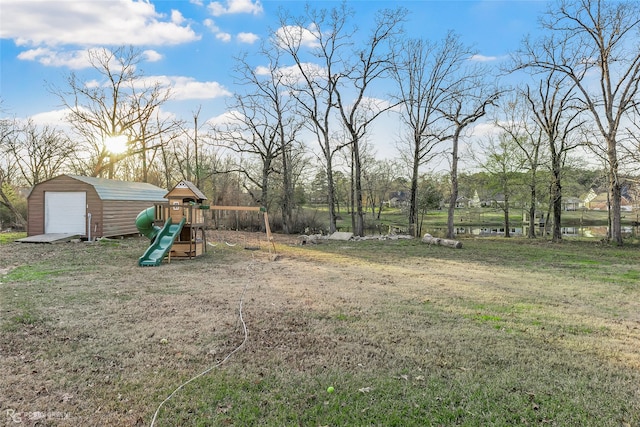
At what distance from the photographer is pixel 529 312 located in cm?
504

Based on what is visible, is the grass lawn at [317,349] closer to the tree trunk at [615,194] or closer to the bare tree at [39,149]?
the tree trunk at [615,194]

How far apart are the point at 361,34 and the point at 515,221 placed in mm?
30399

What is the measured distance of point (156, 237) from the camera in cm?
990

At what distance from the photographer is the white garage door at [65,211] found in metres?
14.1

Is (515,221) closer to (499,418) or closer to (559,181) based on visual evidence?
(559,181)

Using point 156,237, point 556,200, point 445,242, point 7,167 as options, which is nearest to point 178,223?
point 156,237

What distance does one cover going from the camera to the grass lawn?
2619 mm

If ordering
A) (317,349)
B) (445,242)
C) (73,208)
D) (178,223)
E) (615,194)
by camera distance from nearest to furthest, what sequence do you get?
1. (317,349)
2. (178,223)
3. (445,242)
4. (615,194)
5. (73,208)

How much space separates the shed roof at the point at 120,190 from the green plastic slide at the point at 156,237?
7.48ft

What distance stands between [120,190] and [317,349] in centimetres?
1489

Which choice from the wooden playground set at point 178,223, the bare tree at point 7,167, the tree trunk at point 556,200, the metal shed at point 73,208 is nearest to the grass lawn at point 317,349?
the wooden playground set at point 178,223

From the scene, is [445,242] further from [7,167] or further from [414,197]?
[7,167]

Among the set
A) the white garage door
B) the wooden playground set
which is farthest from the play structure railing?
the white garage door

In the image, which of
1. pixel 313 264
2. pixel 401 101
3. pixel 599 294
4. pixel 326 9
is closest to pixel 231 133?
pixel 326 9
